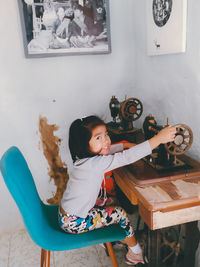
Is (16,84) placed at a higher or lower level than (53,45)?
lower

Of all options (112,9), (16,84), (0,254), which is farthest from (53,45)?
(0,254)

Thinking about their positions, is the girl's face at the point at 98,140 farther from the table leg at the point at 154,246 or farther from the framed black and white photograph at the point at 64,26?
the framed black and white photograph at the point at 64,26

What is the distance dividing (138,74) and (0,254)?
1906 mm

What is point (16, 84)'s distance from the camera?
1894 millimetres

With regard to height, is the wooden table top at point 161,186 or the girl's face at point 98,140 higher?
the girl's face at point 98,140

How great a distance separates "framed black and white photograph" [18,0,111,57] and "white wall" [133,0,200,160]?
304mm

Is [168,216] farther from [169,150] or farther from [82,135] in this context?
[82,135]

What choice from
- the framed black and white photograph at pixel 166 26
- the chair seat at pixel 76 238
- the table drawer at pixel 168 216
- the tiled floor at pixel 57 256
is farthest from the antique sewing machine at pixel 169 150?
the tiled floor at pixel 57 256

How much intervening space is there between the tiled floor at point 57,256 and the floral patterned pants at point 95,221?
54cm

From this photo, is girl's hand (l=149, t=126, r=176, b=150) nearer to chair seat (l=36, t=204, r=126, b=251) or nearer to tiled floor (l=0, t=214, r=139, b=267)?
chair seat (l=36, t=204, r=126, b=251)

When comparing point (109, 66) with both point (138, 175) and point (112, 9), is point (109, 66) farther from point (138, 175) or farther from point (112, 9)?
point (138, 175)

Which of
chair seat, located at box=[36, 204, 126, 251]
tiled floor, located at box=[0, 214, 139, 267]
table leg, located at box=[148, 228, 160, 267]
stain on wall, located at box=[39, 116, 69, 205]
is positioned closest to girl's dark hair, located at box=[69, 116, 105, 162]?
chair seat, located at box=[36, 204, 126, 251]

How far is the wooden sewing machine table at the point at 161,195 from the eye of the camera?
3.29 ft

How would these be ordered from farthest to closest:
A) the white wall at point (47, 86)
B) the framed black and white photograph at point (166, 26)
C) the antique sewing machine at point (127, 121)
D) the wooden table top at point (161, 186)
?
1. the white wall at point (47, 86)
2. the antique sewing machine at point (127, 121)
3. the framed black and white photograph at point (166, 26)
4. the wooden table top at point (161, 186)
